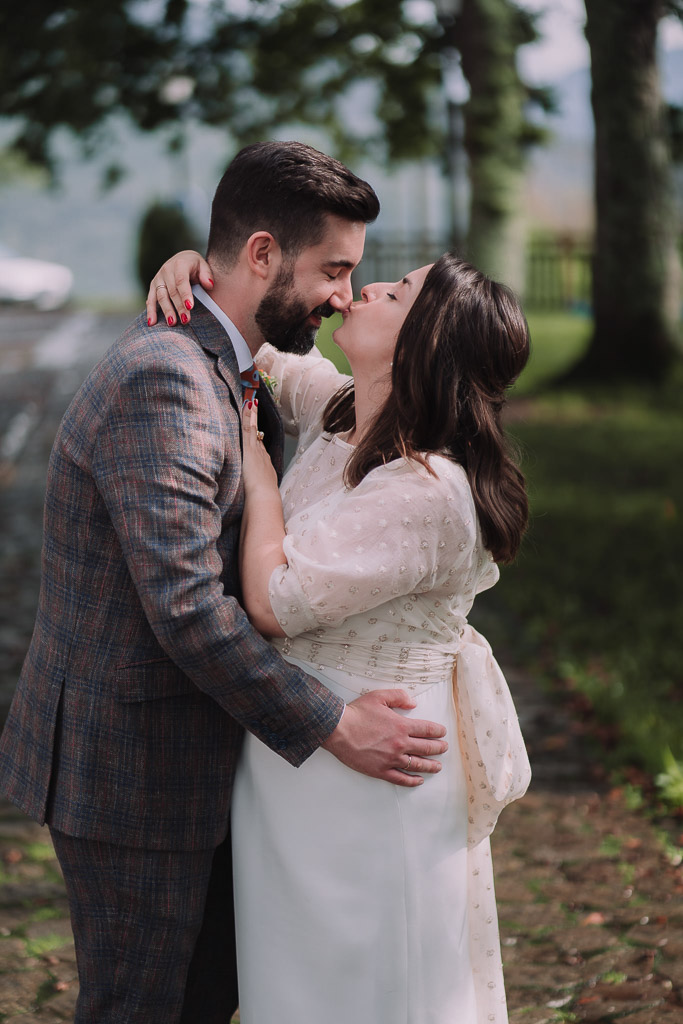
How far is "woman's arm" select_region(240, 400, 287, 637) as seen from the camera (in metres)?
2.32

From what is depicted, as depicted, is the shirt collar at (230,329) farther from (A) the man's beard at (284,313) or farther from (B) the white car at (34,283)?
(B) the white car at (34,283)

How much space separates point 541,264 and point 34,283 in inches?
480

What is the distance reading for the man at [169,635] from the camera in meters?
2.21

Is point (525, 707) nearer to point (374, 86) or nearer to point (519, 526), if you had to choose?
point (519, 526)

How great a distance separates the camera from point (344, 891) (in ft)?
7.84

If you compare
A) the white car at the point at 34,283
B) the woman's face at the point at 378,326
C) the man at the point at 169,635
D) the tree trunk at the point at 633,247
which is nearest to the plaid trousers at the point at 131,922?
the man at the point at 169,635

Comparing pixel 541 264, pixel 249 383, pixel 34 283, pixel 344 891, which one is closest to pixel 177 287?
pixel 249 383

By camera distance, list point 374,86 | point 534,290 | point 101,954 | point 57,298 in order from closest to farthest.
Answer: point 101,954 → point 374,86 → point 534,290 → point 57,298

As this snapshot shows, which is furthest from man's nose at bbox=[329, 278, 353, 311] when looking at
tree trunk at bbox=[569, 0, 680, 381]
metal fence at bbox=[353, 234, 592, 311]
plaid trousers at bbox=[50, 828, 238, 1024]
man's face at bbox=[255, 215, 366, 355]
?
metal fence at bbox=[353, 234, 592, 311]

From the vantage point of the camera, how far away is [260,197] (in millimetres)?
2436

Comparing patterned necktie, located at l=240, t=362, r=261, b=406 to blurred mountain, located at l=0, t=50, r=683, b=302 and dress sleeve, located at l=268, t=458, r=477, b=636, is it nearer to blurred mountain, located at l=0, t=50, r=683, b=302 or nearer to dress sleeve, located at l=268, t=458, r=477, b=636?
dress sleeve, located at l=268, t=458, r=477, b=636

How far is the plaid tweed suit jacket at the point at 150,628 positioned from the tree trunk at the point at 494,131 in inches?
418

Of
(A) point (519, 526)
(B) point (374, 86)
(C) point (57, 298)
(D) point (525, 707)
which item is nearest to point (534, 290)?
(B) point (374, 86)

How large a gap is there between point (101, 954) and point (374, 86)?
51.2 ft
